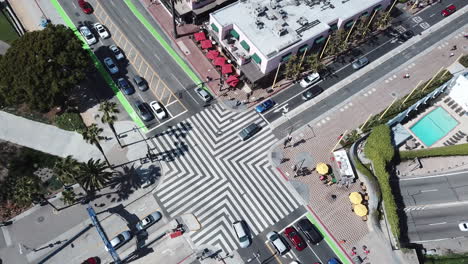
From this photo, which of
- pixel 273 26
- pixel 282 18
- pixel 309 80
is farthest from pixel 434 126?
pixel 273 26

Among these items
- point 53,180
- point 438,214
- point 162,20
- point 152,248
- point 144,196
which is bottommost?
point 438,214

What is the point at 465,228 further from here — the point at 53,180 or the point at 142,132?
the point at 53,180

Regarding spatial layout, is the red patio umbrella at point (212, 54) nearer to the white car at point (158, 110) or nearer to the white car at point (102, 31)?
the white car at point (158, 110)

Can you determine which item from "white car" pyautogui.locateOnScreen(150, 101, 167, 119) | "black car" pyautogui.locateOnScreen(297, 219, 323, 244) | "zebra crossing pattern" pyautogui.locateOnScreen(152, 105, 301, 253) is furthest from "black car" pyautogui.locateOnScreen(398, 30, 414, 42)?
"white car" pyautogui.locateOnScreen(150, 101, 167, 119)

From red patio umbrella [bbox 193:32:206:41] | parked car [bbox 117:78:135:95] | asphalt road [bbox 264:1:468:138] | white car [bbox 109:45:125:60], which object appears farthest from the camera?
red patio umbrella [bbox 193:32:206:41]

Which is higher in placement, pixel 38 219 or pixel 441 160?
pixel 38 219

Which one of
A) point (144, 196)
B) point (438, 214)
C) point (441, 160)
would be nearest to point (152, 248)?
point (144, 196)

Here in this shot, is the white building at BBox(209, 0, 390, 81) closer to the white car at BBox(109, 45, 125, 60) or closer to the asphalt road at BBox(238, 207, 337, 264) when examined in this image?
the white car at BBox(109, 45, 125, 60)
